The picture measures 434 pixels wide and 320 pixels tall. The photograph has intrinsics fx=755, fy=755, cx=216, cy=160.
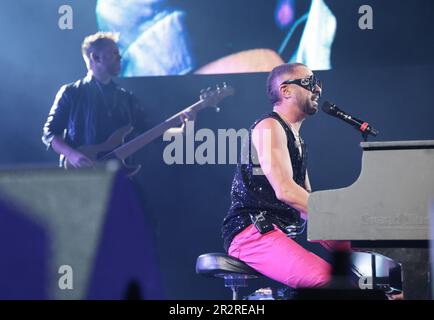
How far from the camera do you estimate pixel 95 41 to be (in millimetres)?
4863

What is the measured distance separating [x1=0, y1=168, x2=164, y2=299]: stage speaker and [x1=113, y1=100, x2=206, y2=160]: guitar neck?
14cm

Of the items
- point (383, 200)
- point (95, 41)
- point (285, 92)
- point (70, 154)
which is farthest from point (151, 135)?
point (383, 200)

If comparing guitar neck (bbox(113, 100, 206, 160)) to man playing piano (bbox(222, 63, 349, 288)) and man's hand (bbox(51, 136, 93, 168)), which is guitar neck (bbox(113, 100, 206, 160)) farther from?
man playing piano (bbox(222, 63, 349, 288))

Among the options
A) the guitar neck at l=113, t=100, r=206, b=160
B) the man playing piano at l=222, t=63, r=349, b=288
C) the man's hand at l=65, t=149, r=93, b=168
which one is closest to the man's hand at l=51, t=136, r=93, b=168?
the man's hand at l=65, t=149, r=93, b=168

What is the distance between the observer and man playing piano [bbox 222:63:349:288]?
357cm

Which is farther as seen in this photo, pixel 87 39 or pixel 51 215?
pixel 87 39

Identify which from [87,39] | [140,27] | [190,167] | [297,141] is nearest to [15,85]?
[87,39]

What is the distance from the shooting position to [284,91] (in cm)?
407

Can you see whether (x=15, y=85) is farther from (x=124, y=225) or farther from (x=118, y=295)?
(x=118, y=295)

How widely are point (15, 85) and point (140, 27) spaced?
96 centimetres

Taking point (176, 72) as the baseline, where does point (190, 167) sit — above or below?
below

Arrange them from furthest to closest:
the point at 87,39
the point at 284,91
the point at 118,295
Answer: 1. the point at 87,39
2. the point at 118,295
3. the point at 284,91

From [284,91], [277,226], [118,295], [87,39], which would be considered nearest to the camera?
[277,226]

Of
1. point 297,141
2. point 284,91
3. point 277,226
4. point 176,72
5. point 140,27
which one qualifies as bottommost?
point 277,226
